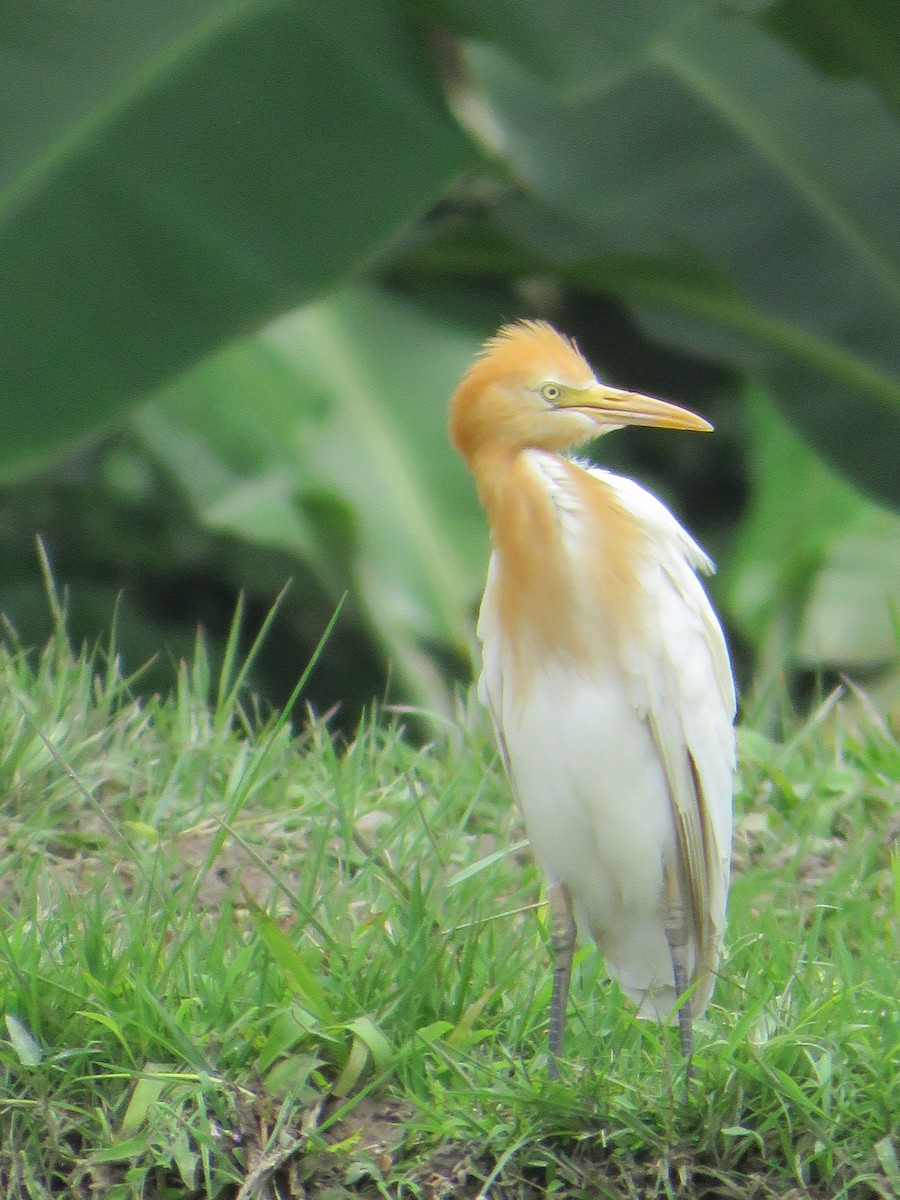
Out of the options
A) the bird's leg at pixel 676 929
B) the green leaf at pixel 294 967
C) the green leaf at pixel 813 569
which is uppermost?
the green leaf at pixel 294 967

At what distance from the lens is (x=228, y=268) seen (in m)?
3.74

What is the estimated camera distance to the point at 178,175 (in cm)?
370

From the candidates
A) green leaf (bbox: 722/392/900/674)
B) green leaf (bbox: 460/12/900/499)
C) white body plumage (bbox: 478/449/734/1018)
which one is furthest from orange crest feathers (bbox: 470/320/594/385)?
green leaf (bbox: 722/392/900/674)

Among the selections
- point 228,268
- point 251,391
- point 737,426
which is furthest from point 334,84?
point 737,426

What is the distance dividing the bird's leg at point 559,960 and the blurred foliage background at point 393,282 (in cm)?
123

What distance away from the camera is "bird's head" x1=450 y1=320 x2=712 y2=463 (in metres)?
2.45

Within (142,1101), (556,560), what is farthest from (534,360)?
(142,1101)

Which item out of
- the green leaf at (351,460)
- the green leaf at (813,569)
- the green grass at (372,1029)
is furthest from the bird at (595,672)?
the green leaf at (813,569)

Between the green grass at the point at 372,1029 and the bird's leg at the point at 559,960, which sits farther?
the bird's leg at the point at 559,960

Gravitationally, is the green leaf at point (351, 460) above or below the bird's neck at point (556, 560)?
below

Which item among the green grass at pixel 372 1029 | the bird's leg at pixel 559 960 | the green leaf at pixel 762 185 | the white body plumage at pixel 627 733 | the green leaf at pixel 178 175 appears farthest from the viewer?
the green leaf at pixel 762 185

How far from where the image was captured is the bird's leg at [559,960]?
2283mm

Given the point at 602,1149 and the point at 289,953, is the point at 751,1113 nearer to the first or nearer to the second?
the point at 602,1149

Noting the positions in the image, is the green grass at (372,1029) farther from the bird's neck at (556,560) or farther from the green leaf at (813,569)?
the green leaf at (813,569)
